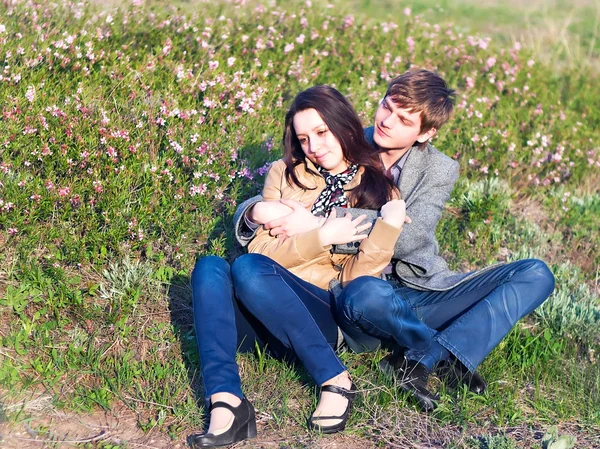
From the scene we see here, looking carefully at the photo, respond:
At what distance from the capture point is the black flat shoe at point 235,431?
3568 millimetres

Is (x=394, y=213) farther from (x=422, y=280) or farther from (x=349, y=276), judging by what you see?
(x=422, y=280)

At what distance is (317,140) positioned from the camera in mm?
4203

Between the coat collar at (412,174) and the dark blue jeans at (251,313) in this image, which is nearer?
the dark blue jeans at (251,313)

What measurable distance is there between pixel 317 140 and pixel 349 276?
0.74 m

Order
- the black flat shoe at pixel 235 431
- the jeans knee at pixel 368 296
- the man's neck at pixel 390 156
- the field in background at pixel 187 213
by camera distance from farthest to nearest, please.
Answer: the man's neck at pixel 390 156 → the field in background at pixel 187 213 → the jeans knee at pixel 368 296 → the black flat shoe at pixel 235 431

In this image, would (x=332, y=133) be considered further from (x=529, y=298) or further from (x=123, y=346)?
(x=123, y=346)

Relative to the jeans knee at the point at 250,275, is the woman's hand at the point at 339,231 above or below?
above

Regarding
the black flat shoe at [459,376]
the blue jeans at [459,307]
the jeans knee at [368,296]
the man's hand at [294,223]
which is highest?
the man's hand at [294,223]

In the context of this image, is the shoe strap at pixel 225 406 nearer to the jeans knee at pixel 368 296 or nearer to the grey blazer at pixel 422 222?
the jeans knee at pixel 368 296

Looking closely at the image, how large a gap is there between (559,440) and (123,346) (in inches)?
91.7

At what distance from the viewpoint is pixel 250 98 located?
5988 millimetres

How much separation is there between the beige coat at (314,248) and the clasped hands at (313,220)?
0.05m

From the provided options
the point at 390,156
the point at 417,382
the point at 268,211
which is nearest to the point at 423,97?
the point at 390,156

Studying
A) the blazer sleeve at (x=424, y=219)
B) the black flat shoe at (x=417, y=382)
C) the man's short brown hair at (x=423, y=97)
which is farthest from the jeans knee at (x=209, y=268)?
the man's short brown hair at (x=423, y=97)
